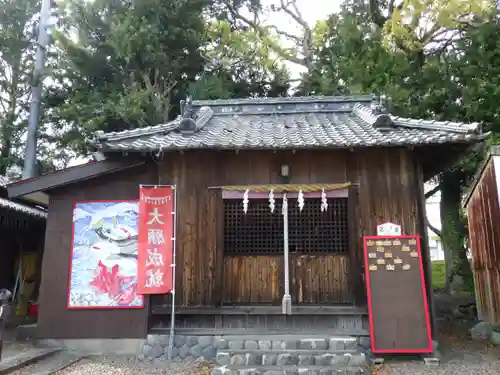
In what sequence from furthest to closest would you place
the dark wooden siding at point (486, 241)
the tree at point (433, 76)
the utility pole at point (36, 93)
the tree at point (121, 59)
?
the tree at point (121, 59)
the utility pole at point (36, 93)
the tree at point (433, 76)
the dark wooden siding at point (486, 241)

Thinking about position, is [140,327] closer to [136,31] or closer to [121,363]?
[121,363]

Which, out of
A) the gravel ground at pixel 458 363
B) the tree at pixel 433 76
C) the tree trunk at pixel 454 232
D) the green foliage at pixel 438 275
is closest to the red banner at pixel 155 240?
the gravel ground at pixel 458 363

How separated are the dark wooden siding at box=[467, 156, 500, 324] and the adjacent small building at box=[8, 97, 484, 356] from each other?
1.15m

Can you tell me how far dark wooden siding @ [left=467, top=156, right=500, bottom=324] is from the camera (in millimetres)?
9359

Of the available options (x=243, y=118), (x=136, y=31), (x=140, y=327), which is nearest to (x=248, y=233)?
(x=140, y=327)

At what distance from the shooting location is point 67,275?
8836mm

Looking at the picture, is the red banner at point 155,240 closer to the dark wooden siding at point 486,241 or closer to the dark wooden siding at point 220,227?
the dark wooden siding at point 220,227

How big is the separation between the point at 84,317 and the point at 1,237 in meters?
6.35

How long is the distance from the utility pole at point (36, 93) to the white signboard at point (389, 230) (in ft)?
45.4

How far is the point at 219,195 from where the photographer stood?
29.9ft

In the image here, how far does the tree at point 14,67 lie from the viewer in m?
19.7

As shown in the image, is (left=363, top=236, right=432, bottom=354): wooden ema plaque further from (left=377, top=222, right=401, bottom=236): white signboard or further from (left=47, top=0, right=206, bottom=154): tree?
(left=47, top=0, right=206, bottom=154): tree

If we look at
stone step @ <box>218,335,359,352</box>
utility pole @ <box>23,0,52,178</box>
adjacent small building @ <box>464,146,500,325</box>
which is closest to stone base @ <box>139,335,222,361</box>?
stone step @ <box>218,335,359,352</box>

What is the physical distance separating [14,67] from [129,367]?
60.5ft
